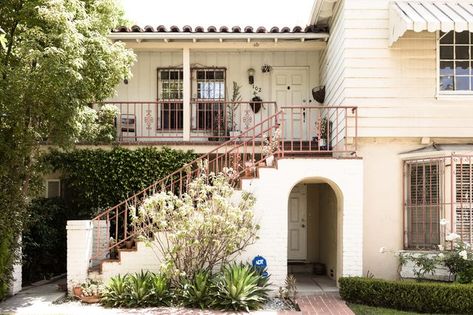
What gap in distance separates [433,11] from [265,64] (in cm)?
595

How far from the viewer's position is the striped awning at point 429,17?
10.7 metres

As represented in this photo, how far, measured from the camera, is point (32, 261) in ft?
43.7

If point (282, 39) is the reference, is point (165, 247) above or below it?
below

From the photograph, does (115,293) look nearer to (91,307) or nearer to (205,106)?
(91,307)

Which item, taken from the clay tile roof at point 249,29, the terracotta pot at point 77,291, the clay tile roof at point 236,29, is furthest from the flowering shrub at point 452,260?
the clay tile roof at point 236,29

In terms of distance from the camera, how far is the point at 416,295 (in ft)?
32.9

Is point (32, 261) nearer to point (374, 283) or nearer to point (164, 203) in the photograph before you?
point (164, 203)

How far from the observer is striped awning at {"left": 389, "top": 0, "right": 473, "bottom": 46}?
10.7m

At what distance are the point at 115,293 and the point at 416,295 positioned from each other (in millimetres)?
5980

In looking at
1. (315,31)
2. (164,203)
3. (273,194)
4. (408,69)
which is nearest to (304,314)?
(273,194)

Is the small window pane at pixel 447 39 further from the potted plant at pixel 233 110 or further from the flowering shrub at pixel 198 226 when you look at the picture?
the flowering shrub at pixel 198 226

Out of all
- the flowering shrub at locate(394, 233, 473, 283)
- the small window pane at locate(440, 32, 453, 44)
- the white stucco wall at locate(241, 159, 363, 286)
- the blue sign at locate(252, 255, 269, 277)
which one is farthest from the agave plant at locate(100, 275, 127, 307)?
the small window pane at locate(440, 32, 453, 44)

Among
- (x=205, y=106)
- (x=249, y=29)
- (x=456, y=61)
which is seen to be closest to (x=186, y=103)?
(x=205, y=106)

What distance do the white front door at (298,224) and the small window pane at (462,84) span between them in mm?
5351
